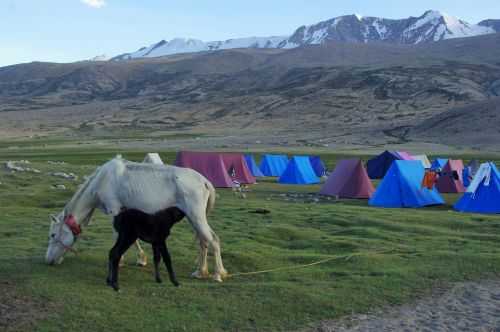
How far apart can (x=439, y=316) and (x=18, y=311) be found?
617 centimetres

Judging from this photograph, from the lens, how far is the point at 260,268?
11.6 metres

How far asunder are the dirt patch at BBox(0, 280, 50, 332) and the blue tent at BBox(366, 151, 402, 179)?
3611cm

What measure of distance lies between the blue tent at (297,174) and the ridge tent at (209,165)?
5339 mm

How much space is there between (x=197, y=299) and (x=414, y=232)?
929 cm

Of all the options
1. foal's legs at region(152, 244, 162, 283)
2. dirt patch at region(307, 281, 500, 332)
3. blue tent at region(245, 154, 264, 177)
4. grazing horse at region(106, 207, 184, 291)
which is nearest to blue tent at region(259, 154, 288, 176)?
blue tent at region(245, 154, 264, 177)

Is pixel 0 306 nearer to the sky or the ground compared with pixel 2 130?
nearer to the sky

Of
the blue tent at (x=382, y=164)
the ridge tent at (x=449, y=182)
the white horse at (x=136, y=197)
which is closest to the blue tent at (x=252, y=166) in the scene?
the blue tent at (x=382, y=164)

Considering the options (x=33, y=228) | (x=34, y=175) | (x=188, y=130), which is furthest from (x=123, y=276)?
(x=188, y=130)

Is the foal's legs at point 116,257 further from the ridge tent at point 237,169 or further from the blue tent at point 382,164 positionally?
the blue tent at point 382,164

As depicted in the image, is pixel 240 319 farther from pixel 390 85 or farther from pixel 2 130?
pixel 390 85

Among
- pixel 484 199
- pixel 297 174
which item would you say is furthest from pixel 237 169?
pixel 484 199

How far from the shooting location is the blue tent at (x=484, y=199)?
2381 cm

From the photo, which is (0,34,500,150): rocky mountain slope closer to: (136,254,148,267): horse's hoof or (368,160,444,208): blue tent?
(368,160,444,208): blue tent

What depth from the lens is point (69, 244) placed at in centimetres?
1032
